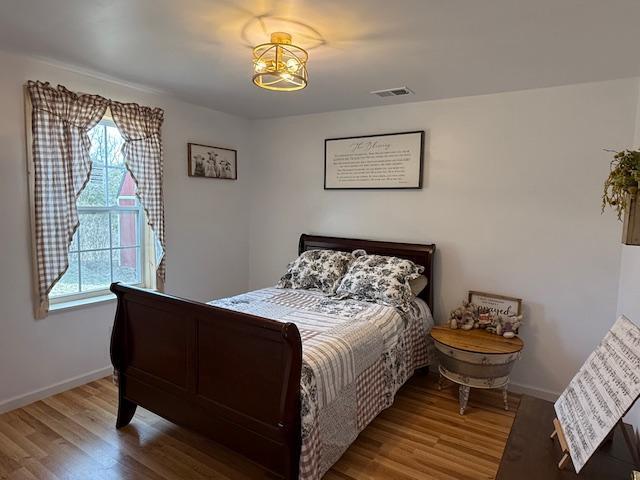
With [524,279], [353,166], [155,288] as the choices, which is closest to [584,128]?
[524,279]

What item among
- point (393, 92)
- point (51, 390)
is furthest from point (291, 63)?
point (51, 390)

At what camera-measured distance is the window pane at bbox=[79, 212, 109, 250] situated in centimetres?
303

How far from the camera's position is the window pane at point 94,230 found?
3031mm

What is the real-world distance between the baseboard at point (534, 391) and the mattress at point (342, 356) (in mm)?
652

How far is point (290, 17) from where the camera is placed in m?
1.86

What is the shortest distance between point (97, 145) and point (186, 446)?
7.55ft

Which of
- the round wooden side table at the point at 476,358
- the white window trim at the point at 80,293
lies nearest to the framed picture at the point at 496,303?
the round wooden side table at the point at 476,358

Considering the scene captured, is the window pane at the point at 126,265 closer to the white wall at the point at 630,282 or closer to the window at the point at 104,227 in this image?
the window at the point at 104,227

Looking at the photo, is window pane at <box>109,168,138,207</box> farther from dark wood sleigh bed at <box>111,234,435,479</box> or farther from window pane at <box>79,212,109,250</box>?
dark wood sleigh bed at <box>111,234,435,479</box>

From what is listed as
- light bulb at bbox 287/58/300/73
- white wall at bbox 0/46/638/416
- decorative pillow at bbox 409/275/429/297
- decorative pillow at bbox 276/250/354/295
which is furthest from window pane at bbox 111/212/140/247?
decorative pillow at bbox 409/275/429/297

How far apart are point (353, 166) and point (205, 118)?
4.93 ft

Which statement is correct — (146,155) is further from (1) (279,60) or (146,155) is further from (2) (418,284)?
(2) (418,284)

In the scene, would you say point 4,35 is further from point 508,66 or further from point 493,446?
point 493,446

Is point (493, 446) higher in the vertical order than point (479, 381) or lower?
lower
